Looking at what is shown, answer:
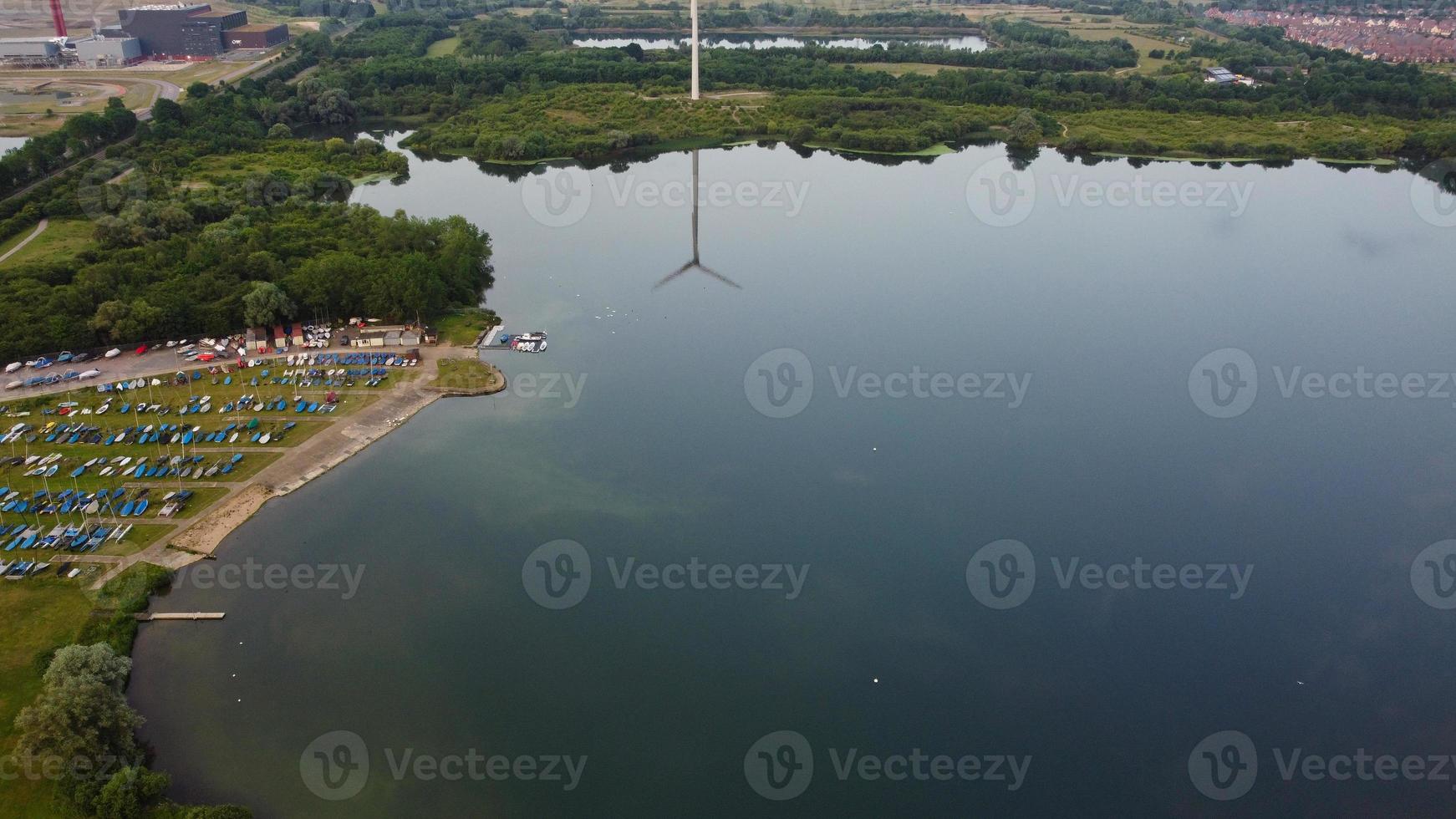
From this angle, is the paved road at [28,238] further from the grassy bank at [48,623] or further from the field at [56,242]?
the grassy bank at [48,623]

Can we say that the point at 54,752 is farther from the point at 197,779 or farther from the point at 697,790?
the point at 697,790

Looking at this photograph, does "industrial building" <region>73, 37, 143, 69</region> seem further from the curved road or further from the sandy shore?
the sandy shore

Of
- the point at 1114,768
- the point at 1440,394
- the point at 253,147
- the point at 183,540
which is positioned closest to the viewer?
the point at 1114,768

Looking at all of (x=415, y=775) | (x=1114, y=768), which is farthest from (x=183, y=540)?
(x=1114, y=768)

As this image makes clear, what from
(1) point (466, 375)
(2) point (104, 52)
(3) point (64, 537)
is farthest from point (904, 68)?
(3) point (64, 537)

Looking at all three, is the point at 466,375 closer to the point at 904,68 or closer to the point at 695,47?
the point at 695,47

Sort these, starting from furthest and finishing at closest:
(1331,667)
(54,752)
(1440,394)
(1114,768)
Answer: (1440,394), (1331,667), (1114,768), (54,752)
